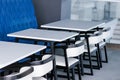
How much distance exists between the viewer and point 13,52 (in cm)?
298

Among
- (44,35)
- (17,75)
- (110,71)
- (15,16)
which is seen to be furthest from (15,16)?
(17,75)

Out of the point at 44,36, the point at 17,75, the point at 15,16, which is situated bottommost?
the point at 17,75

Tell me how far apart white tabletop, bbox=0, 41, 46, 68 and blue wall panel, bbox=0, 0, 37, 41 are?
4.49ft

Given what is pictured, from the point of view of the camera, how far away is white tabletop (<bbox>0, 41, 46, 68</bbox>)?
264cm

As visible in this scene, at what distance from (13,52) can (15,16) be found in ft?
7.33

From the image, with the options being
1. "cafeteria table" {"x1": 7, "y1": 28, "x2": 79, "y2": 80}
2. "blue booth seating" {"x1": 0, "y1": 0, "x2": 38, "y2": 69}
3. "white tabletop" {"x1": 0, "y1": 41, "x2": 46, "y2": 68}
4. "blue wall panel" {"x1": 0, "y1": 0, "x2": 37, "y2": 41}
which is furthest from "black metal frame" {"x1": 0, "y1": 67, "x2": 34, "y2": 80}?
"blue wall panel" {"x1": 0, "y1": 0, "x2": 37, "y2": 41}

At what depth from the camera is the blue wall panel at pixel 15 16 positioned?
186 inches

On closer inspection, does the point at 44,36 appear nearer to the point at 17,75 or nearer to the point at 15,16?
the point at 15,16

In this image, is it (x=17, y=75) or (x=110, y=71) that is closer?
(x=17, y=75)

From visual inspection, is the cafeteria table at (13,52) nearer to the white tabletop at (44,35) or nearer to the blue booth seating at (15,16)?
the white tabletop at (44,35)

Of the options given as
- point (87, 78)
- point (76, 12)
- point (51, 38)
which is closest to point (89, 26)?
point (87, 78)

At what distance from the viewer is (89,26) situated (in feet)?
16.6

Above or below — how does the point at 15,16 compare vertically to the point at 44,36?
above

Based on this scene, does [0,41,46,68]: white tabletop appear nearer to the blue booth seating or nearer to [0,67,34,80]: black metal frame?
[0,67,34,80]: black metal frame
